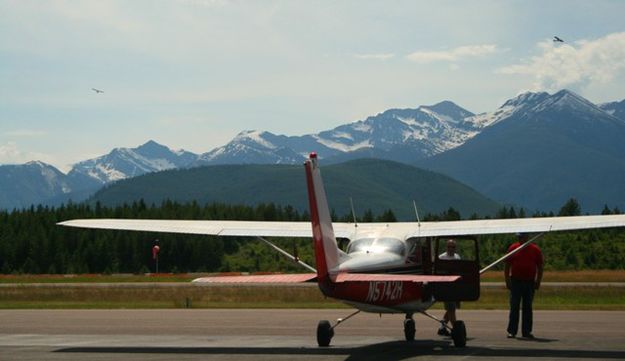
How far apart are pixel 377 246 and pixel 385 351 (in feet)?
6.25

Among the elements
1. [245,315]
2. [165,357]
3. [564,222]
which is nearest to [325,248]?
[165,357]

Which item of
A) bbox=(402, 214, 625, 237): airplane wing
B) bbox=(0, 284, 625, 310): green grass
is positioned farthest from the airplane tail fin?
bbox=(0, 284, 625, 310): green grass

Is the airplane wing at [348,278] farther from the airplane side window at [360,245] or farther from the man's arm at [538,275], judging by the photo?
the man's arm at [538,275]

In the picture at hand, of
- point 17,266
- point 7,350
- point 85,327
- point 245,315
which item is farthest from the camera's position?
point 17,266

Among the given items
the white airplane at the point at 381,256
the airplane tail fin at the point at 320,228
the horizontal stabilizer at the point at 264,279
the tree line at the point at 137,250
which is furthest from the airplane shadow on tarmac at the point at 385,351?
the tree line at the point at 137,250

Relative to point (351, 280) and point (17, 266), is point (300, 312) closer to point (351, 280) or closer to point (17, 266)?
point (351, 280)

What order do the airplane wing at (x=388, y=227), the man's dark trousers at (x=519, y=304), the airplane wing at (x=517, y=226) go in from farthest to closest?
the man's dark trousers at (x=519, y=304)
the airplane wing at (x=388, y=227)
the airplane wing at (x=517, y=226)

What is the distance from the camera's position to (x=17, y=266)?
300 ft

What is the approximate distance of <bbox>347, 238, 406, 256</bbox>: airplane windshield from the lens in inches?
752

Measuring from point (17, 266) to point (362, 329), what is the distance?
73206mm

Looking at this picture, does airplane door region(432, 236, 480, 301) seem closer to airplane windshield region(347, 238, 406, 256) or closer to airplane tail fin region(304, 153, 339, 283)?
airplane windshield region(347, 238, 406, 256)

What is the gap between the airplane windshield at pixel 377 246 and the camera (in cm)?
1909

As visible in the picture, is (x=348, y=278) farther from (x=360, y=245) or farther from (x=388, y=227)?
(x=388, y=227)

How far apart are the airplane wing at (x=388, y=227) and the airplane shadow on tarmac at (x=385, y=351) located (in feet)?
7.23
